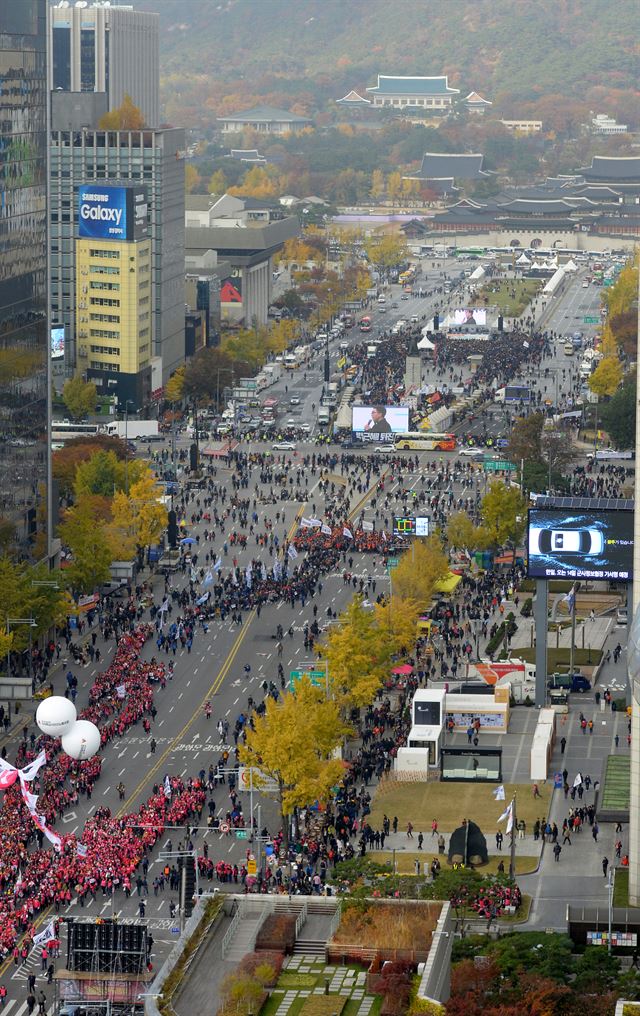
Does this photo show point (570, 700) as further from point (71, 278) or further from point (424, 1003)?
point (71, 278)

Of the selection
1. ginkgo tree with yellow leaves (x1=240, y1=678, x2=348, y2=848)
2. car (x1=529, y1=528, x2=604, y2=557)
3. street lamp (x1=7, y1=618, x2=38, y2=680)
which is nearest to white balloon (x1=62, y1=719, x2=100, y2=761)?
ginkgo tree with yellow leaves (x1=240, y1=678, x2=348, y2=848)

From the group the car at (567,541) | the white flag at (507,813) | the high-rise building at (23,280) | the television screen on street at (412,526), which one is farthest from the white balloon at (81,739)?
the television screen on street at (412,526)

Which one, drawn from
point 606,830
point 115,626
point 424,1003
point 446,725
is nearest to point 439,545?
point 115,626

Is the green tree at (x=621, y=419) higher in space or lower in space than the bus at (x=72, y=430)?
higher

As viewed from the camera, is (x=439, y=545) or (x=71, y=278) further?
(x=71, y=278)

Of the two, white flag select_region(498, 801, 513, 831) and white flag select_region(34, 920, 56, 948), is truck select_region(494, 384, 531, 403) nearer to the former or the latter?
white flag select_region(498, 801, 513, 831)

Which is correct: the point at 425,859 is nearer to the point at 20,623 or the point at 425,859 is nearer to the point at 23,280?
the point at 20,623

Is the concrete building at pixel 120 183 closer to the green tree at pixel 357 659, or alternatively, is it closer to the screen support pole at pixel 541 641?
the green tree at pixel 357 659
